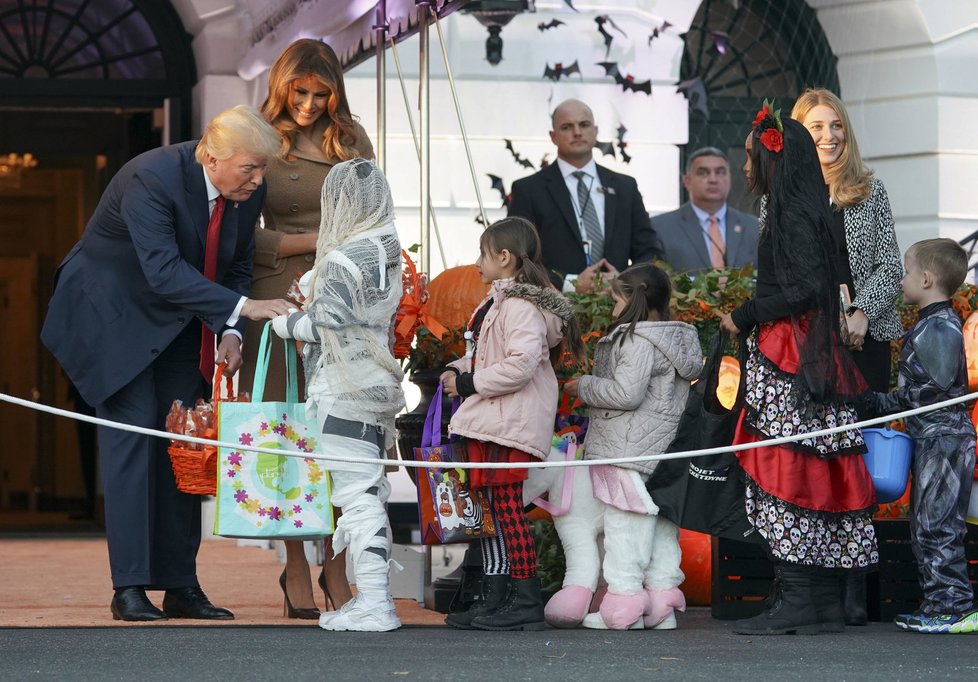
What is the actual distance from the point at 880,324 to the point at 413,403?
4450 mm

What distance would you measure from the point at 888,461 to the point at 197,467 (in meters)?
2.36

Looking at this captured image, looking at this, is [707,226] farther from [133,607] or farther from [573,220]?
[133,607]

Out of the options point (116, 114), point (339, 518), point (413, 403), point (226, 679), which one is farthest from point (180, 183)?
point (116, 114)

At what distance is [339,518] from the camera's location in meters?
6.11

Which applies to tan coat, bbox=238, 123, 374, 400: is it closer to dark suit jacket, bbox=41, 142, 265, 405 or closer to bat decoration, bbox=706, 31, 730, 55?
dark suit jacket, bbox=41, 142, 265, 405

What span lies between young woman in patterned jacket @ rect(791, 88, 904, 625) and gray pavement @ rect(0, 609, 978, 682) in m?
0.86

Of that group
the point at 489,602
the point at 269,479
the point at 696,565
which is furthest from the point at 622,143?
the point at 269,479

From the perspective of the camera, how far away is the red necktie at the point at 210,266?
6379 mm

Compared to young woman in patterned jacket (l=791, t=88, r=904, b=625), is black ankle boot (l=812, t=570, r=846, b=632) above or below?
below

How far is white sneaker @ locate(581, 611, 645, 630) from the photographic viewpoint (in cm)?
634

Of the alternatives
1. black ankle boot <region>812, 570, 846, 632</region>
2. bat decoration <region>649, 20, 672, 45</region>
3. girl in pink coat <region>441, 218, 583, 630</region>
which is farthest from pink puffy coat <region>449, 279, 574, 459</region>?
bat decoration <region>649, 20, 672, 45</region>

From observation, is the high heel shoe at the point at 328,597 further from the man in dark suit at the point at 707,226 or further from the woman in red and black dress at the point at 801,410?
the man in dark suit at the point at 707,226

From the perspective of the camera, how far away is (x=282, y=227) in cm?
672

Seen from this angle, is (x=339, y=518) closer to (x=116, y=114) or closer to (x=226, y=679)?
(x=226, y=679)
